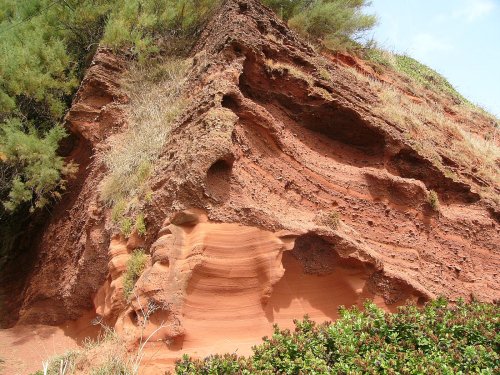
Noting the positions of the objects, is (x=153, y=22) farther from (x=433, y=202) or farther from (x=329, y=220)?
(x=433, y=202)

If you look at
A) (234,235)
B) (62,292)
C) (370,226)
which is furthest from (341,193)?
(62,292)

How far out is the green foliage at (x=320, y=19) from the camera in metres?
12.7

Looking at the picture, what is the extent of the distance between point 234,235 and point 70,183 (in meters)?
4.95

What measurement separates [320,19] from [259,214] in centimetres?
835

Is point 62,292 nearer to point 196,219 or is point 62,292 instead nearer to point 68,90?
point 196,219

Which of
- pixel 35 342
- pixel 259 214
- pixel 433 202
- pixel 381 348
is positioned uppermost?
pixel 433 202

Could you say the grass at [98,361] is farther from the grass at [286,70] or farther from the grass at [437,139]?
the grass at [437,139]

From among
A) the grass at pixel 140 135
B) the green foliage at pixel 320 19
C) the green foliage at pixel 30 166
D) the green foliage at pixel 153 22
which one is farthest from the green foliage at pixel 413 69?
the green foliage at pixel 30 166

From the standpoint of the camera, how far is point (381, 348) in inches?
192

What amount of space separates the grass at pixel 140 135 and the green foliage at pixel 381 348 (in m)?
2.88

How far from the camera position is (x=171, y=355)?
18.0ft

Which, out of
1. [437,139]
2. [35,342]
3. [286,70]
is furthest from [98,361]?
[437,139]

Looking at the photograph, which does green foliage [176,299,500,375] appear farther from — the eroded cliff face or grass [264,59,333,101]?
grass [264,59,333,101]

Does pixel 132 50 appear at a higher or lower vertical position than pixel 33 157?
higher
